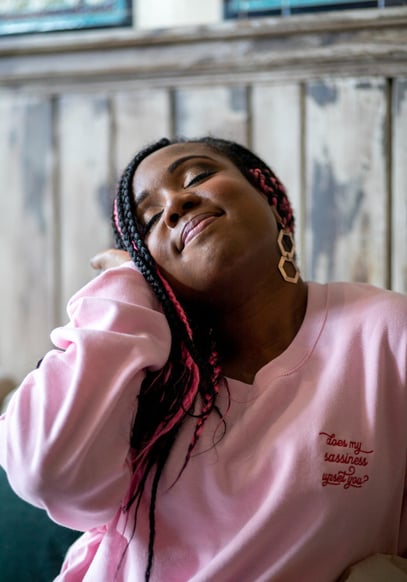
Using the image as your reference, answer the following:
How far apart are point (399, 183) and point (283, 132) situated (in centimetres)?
25

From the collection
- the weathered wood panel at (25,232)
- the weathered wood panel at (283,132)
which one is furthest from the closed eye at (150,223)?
the weathered wood panel at (25,232)

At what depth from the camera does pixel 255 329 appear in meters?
0.99

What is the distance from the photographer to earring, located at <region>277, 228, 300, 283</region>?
1.01m

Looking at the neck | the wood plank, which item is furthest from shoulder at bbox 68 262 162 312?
the wood plank

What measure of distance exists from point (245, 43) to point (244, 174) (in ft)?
1.54

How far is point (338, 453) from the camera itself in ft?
2.85

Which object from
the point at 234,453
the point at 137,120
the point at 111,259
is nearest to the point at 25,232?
the point at 137,120

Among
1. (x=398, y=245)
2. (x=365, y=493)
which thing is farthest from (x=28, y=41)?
(x=365, y=493)

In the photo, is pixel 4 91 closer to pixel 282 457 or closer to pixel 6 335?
pixel 6 335

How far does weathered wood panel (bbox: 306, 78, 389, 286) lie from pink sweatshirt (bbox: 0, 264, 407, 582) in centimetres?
45

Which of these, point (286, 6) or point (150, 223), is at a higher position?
point (286, 6)

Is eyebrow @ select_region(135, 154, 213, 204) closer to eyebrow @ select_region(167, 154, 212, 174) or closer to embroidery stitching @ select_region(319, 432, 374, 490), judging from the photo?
eyebrow @ select_region(167, 154, 212, 174)

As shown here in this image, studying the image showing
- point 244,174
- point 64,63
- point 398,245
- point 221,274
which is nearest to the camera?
point 221,274

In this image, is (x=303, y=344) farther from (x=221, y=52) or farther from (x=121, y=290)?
(x=221, y=52)
